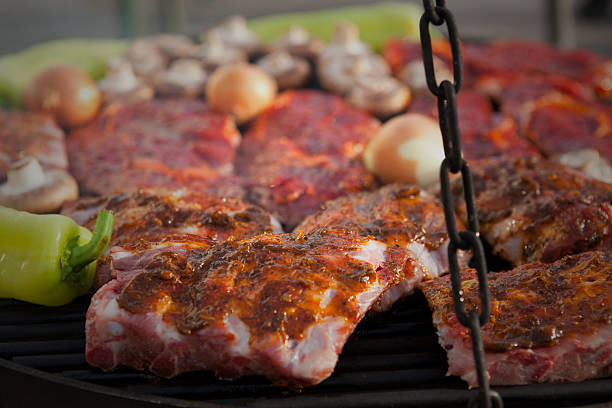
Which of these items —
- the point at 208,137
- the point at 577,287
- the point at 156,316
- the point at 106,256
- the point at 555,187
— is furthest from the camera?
the point at 208,137

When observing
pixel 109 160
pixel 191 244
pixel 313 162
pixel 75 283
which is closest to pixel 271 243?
pixel 191 244

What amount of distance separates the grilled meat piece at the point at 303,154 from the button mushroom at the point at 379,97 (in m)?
0.11

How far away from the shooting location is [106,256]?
2.30 meters

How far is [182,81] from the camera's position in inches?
176

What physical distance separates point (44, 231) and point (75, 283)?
0.25 metres

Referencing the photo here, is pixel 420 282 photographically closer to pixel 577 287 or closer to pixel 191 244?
pixel 577 287

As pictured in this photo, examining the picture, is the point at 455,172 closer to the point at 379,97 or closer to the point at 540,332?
the point at 540,332

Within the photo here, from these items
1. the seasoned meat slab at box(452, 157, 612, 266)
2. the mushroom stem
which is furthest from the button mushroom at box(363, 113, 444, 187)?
the mushroom stem

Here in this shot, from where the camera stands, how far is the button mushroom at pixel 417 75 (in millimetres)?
4383

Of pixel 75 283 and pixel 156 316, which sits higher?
pixel 156 316

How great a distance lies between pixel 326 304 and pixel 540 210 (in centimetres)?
127

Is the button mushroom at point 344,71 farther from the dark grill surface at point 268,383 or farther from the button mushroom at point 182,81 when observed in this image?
the dark grill surface at point 268,383

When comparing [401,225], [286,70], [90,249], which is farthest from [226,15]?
[90,249]

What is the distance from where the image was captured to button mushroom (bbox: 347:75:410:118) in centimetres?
416
